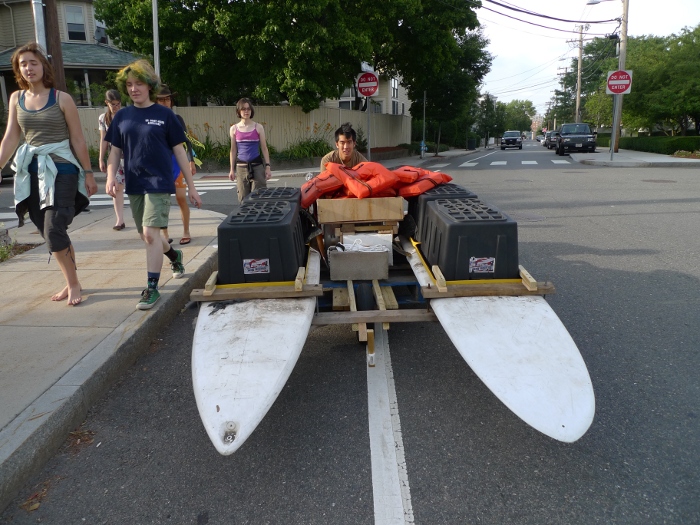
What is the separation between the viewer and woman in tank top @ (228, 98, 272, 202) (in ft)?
22.0

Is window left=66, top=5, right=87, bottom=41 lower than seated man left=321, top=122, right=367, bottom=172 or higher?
higher

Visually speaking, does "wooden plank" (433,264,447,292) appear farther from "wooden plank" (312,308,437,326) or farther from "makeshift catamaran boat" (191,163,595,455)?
"wooden plank" (312,308,437,326)

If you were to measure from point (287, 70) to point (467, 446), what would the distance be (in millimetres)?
16869

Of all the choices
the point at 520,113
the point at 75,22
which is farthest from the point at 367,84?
the point at 520,113

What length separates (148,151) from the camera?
4.38 metres

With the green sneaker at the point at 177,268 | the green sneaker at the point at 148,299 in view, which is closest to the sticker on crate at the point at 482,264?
the green sneaker at the point at 148,299

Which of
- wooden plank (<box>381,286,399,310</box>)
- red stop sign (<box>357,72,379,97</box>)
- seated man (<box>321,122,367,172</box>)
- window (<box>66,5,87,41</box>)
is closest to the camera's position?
wooden plank (<box>381,286,399,310</box>)

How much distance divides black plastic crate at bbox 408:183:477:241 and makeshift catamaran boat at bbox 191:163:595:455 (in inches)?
0.8

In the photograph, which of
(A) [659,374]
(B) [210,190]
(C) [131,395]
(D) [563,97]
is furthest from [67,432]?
(D) [563,97]

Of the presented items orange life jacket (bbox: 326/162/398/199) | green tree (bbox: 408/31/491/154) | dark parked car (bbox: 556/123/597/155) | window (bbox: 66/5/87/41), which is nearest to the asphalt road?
orange life jacket (bbox: 326/162/398/199)

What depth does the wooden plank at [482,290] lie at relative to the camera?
3441 mm

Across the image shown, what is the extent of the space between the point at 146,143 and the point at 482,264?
2792 millimetres

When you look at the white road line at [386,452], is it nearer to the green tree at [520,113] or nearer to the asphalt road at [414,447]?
the asphalt road at [414,447]

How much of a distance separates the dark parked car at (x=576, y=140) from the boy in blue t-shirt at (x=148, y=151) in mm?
28977
